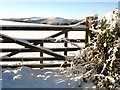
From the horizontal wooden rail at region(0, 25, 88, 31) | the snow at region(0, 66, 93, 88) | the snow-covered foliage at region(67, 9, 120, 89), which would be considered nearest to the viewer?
the snow-covered foliage at region(67, 9, 120, 89)

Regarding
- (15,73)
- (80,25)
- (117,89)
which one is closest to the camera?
(117,89)

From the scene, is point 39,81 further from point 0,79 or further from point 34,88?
point 0,79

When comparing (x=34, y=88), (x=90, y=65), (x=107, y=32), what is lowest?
(x=34, y=88)

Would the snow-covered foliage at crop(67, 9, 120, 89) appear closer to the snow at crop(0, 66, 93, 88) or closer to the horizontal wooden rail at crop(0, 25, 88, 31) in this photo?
the snow at crop(0, 66, 93, 88)

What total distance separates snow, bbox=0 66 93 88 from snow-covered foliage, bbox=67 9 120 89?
32 centimetres

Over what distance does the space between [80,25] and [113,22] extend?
1526 mm

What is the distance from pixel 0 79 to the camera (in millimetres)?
5582

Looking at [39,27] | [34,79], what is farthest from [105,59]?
[39,27]

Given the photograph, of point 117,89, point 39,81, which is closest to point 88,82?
point 117,89

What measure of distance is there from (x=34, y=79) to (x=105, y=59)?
6.03 ft

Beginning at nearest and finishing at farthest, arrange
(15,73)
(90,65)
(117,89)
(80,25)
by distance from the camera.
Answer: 1. (117,89)
2. (90,65)
3. (15,73)
4. (80,25)

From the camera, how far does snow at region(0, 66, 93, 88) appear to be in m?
5.40

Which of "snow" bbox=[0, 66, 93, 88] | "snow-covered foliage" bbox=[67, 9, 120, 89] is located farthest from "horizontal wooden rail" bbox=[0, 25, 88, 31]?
"snow" bbox=[0, 66, 93, 88]

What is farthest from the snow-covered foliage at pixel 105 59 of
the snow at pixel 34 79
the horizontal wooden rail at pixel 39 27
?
the horizontal wooden rail at pixel 39 27
